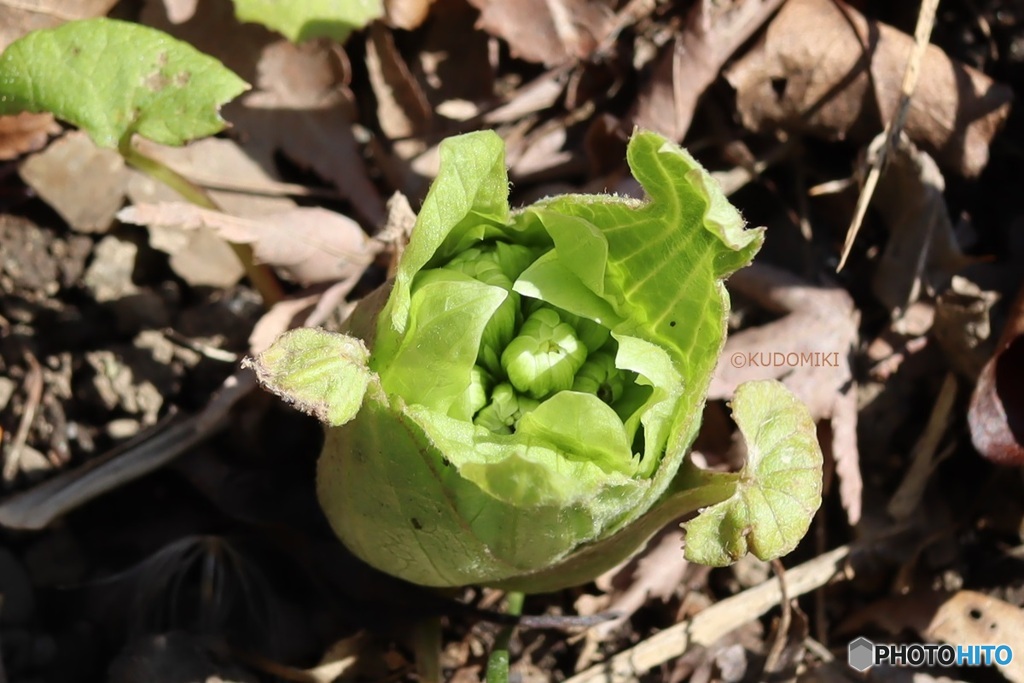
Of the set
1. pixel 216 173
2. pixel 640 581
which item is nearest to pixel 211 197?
pixel 216 173

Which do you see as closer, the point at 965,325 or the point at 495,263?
the point at 495,263

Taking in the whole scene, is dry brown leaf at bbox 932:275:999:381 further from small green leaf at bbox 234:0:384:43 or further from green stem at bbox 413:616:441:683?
small green leaf at bbox 234:0:384:43

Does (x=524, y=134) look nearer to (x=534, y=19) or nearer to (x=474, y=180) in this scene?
(x=534, y=19)

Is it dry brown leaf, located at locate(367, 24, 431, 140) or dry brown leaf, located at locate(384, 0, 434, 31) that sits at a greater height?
dry brown leaf, located at locate(384, 0, 434, 31)

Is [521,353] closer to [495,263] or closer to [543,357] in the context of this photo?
[543,357]

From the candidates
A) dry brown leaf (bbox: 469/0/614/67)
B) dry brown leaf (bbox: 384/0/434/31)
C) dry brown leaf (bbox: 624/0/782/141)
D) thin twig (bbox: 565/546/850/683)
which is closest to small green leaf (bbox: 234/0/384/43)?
dry brown leaf (bbox: 384/0/434/31)

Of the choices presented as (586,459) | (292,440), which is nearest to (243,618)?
(292,440)
